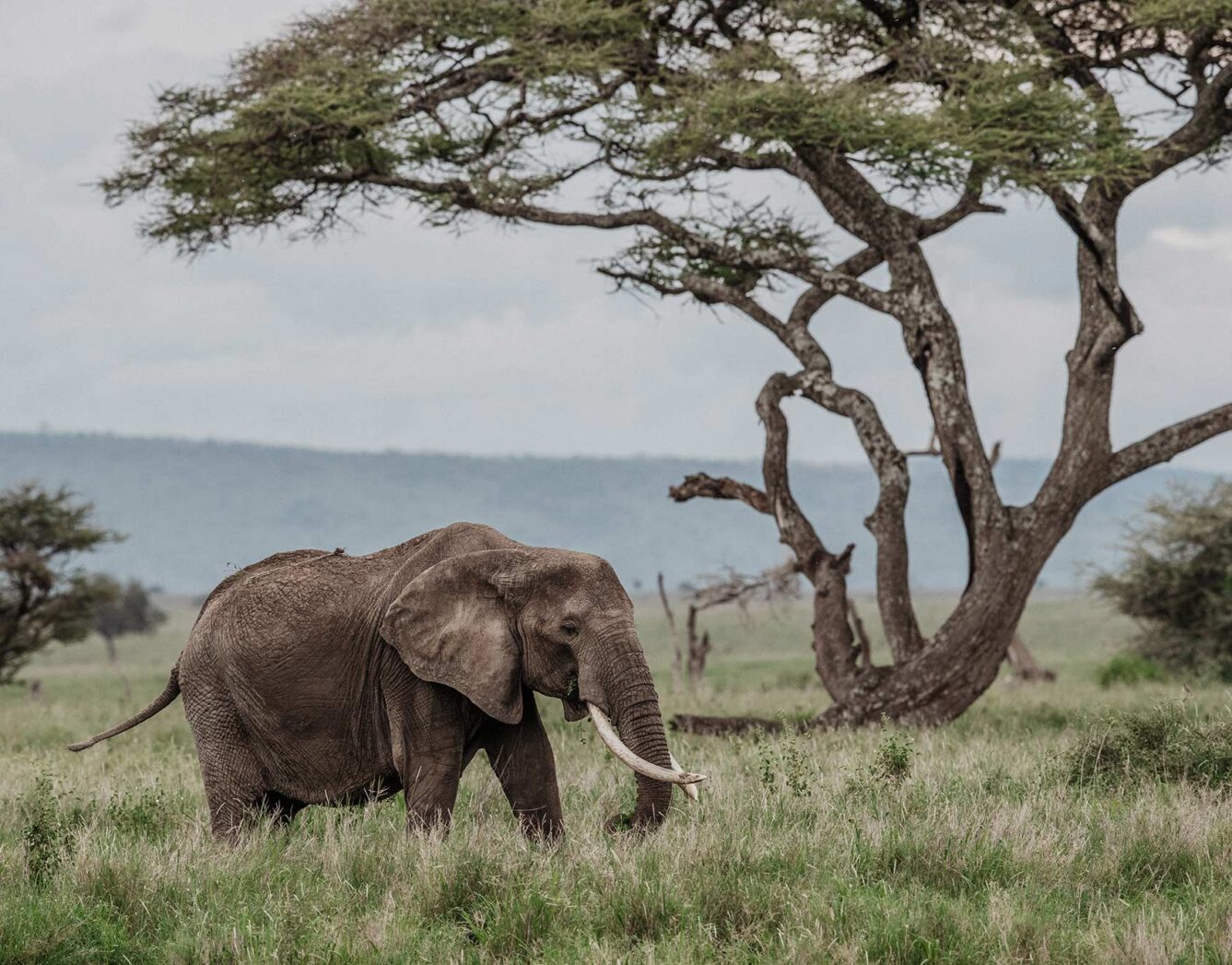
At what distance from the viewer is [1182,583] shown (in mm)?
27297

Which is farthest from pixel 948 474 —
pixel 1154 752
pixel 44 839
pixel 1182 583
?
pixel 1182 583

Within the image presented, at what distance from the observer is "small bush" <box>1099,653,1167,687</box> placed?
2661cm

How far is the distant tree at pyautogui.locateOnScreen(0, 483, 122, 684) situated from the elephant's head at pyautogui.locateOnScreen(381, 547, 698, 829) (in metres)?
23.6

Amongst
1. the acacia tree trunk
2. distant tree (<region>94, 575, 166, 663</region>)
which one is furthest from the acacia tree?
distant tree (<region>94, 575, 166, 663</region>)

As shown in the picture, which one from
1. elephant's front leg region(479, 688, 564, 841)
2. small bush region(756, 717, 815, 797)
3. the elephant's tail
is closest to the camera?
elephant's front leg region(479, 688, 564, 841)

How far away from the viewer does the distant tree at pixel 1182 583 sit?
87.7ft

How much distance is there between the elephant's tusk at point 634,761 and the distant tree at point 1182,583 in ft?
70.9

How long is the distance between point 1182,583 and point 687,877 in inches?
891

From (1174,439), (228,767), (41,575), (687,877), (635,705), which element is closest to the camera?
(687,877)

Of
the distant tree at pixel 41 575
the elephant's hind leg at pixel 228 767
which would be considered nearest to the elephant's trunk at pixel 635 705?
the elephant's hind leg at pixel 228 767

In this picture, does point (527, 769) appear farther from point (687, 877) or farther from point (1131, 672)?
point (1131, 672)

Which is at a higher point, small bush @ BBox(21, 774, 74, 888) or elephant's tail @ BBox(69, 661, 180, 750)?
elephant's tail @ BBox(69, 661, 180, 750)

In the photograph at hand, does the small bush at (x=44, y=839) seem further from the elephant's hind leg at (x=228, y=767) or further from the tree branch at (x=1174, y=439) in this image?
the tree branch at (x=1174, y=439)

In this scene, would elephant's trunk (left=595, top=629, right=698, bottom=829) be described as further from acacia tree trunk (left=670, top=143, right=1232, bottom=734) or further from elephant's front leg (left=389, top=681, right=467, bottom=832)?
acacia tree trunk (left=670, top=143, right=1232, bottom=734)
